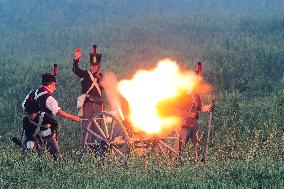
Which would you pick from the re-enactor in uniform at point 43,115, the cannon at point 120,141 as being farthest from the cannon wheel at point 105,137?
the re-enactor in uniform at point 43,115

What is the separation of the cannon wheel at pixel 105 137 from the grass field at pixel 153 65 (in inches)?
16.1

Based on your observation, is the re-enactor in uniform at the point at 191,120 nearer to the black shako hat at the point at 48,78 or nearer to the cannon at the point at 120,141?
the cannon at the point at 120,141

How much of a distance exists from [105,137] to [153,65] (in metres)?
11.7

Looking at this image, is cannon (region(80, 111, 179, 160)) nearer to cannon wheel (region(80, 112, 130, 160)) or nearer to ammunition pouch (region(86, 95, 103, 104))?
cannon wheel (region(80, 112, 130, 160))

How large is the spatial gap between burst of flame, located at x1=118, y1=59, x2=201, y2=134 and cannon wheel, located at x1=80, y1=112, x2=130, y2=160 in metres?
0.42

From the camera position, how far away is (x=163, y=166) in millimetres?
7266

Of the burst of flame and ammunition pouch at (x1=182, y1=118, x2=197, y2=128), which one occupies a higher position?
the burst of flame

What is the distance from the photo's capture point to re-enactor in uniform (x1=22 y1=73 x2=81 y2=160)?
8.23m

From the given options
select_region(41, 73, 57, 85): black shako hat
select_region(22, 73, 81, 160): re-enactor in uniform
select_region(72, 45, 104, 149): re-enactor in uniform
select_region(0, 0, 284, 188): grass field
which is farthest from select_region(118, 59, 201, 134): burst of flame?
select_region(41, 73, 57, 85): black shako hat

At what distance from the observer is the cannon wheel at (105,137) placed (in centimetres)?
830

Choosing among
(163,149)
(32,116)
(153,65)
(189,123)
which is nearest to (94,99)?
(32,116)

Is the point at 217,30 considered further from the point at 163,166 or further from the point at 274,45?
the point at 163,166

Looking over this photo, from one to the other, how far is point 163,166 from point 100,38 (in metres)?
21.4

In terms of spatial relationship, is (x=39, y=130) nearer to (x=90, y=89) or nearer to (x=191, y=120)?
(x=90, y=89)
